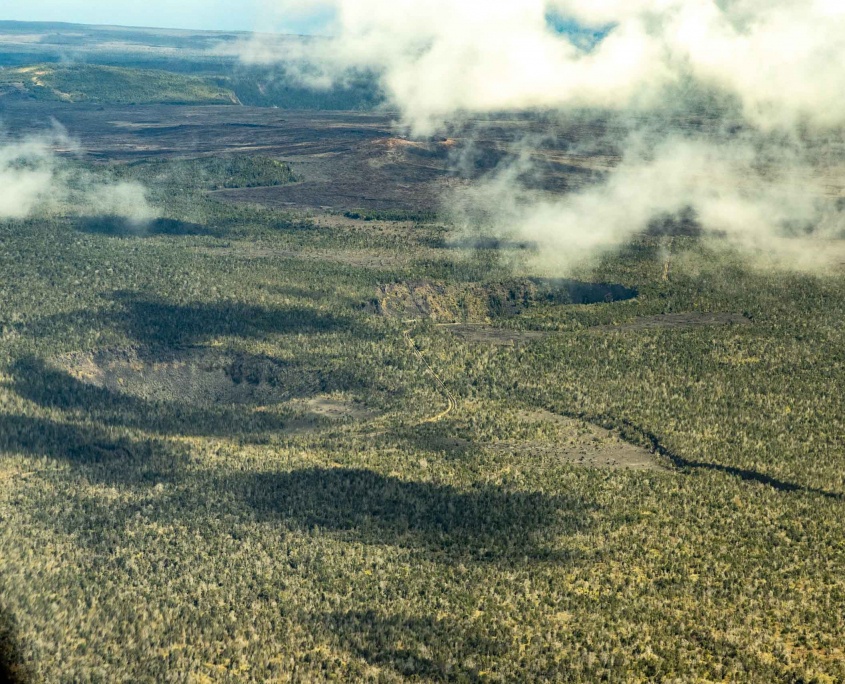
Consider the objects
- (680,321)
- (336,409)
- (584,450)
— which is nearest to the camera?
(584,450)

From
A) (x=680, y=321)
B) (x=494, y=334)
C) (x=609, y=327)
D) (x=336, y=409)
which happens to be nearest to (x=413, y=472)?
(x=336, y=409)

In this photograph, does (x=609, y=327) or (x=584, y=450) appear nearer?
(x=584, y=450)

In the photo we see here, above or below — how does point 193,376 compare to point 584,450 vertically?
below

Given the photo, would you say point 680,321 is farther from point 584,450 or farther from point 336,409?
point 336,409

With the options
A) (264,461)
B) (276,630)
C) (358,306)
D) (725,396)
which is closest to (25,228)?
(358,306)

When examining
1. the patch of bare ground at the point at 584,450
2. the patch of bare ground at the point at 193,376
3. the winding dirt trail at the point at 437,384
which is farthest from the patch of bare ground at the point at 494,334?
the patch of bare ground at the point at 584,450

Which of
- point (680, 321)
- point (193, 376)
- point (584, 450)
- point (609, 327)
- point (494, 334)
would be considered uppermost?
point (680, 321)

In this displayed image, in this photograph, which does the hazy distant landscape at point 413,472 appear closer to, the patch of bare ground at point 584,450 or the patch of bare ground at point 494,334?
the patch of bare ground at point 584,450
